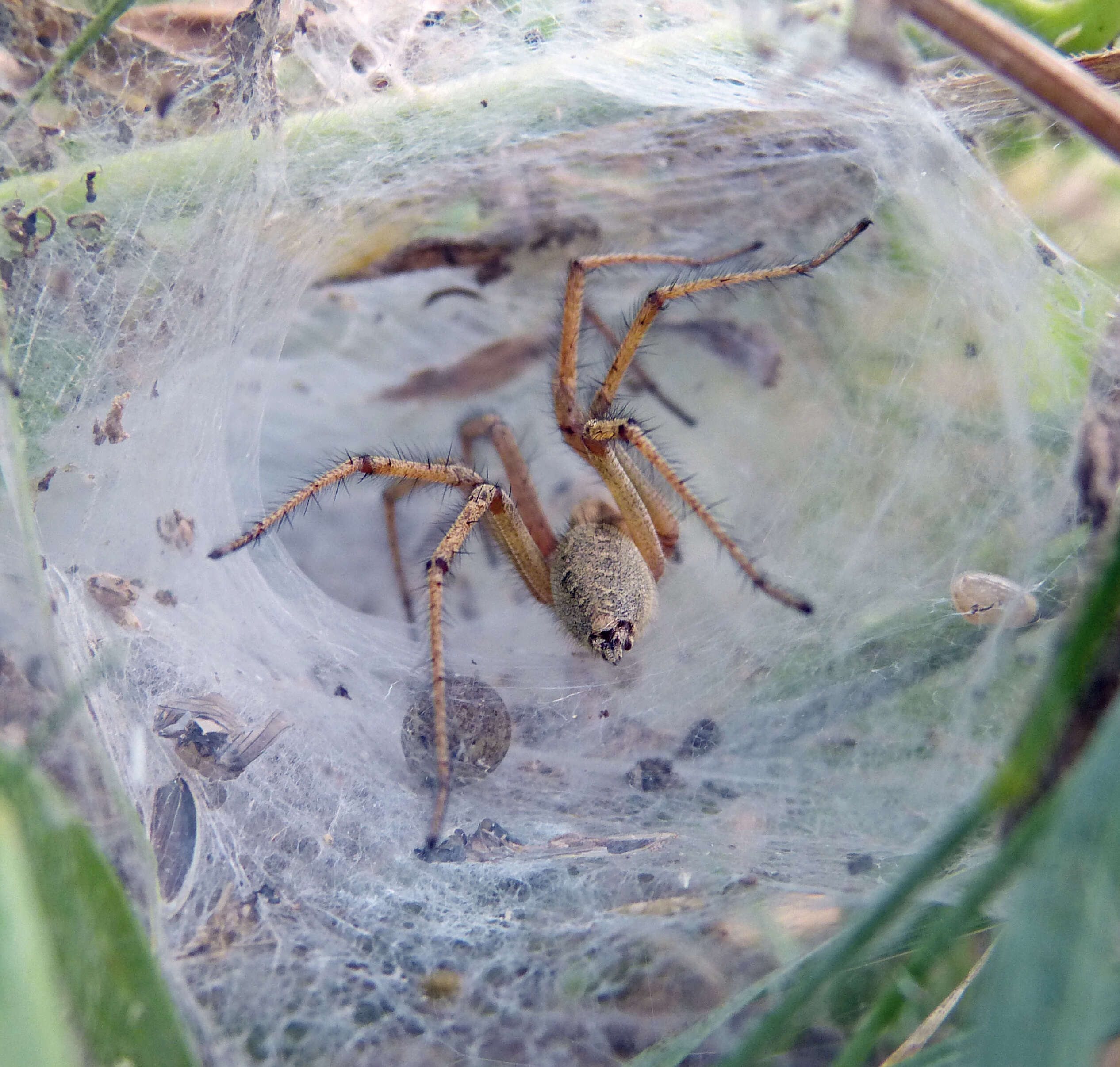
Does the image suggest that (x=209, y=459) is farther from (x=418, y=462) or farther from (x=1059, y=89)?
(x=1059, y=89)

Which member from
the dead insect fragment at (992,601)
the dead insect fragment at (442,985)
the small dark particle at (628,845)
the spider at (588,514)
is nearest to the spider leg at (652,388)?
the spider at (588,514)

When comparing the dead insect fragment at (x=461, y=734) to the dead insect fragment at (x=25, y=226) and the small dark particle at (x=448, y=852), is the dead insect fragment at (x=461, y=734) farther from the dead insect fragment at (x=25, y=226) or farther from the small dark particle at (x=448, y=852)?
the dead insect fragment at (x=25, y=226)

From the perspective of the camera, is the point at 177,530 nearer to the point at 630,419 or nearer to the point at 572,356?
the point at 572,356

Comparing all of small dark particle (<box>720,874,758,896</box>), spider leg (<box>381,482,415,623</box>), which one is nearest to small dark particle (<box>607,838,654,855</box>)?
small dark particle (<box>720,874,758,896</box>)

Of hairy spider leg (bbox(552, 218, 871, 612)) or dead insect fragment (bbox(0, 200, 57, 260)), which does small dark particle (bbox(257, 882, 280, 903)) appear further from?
dead insect fragment (bbox(0, 200, 57, 260))

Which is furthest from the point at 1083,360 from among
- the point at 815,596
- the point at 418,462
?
the point at 418,462

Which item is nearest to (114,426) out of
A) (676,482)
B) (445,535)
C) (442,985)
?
(445,535)

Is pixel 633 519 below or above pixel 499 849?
above
